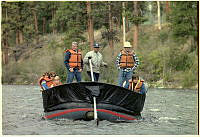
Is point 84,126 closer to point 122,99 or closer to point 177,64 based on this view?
point 122,99

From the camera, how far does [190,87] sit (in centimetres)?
2056

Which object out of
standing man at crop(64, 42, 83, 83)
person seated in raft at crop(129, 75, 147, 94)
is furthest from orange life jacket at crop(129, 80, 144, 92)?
standing man at crop(64, 42, 83, 83)

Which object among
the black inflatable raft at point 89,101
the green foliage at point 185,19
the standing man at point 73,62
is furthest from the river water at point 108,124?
the green foliage at point 185,19

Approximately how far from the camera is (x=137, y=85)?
10.2 m

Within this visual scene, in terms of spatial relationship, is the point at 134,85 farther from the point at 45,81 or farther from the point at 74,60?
the point at 45,81

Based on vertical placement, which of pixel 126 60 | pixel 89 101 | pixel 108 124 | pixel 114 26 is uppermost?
pixel 114 26

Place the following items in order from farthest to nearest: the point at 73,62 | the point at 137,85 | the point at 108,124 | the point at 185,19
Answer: the point at 185,19 → the point at 73,62 → the point at 137,85 → the point at 108,124

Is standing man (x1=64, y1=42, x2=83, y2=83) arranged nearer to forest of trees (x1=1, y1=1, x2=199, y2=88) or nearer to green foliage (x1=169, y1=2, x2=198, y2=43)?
forest of trees (x1=1, y1=1, x2=199, y2=88)

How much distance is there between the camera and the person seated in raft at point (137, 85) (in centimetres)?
1017

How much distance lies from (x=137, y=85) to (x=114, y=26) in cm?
1985

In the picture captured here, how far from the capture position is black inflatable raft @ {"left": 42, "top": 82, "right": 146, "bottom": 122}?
9.28 m

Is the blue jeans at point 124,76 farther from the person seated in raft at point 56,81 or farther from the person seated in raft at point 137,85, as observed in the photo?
the person seated in raft at point 56,81

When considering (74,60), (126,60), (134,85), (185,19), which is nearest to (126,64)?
(126,60)

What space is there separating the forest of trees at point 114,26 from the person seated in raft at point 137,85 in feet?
35.6
